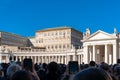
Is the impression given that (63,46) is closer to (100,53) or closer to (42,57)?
(42,57)

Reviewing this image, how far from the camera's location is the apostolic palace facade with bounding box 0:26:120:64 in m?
79.2

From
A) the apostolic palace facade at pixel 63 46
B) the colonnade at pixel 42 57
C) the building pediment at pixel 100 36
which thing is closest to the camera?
the building pediment at pixel 100 36

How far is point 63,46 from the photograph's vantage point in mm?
126375

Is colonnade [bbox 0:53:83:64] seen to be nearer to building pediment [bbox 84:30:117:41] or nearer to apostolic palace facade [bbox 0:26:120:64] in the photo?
apostolic palace facade [bbox 0:26:120:64]

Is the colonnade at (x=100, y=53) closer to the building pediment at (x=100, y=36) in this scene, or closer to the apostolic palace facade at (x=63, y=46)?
the apostolic palace facade at (x=63, y=46)

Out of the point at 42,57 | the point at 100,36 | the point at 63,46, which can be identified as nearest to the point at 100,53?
the point at 100,36

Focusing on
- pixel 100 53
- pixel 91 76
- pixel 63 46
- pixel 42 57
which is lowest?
pixel 42 57

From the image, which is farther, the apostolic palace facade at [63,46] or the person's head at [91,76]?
the apostolic palace facade at [63,46]

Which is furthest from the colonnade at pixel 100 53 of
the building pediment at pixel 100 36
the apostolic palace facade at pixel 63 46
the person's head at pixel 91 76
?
the person's head at pixel 91 76

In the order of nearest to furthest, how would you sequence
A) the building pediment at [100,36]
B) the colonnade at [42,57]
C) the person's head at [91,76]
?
the person's head at [91,76] < the building pediment at [100,36] < the colonnade at [42,57]

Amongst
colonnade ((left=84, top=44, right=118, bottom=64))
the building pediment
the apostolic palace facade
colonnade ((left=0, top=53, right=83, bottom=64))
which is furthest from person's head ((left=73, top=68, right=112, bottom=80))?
colonnade ((left=0, top=53, right=83, bottom=64))

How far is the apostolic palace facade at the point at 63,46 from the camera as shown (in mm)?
79250

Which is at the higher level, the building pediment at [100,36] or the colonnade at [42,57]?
the building pediment at [100,36]

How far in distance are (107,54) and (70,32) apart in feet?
169
